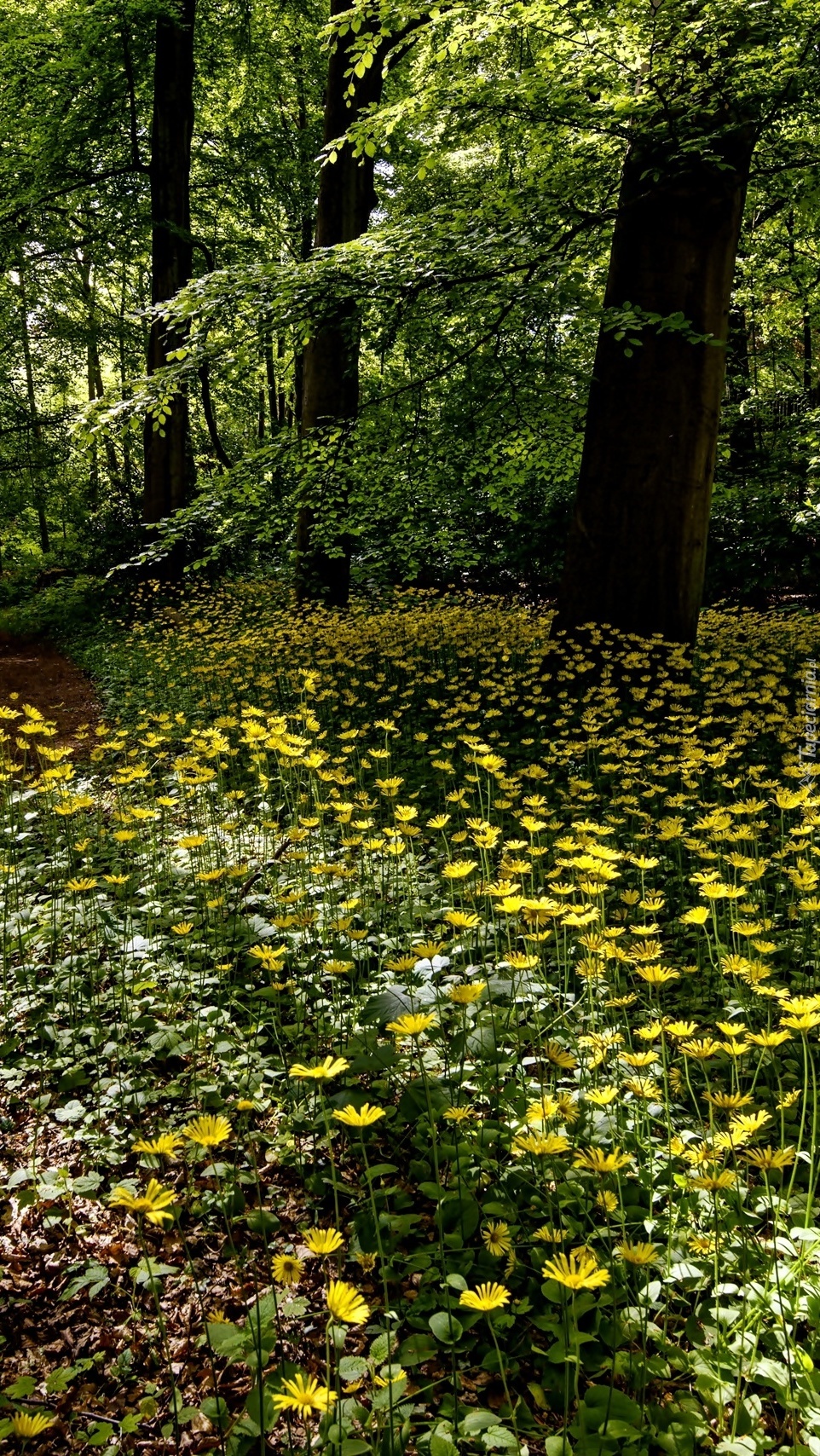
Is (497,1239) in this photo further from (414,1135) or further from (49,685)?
(49,685)

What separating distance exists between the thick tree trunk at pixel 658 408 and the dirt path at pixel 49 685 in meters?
4.15

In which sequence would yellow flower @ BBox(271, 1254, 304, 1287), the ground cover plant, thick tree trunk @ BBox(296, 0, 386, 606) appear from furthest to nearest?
thick tree trunk @ BBox(296, 0, 386, 606) < the ground cover plant < yellow flower @ BBox(271, 1254, 304, 1287)

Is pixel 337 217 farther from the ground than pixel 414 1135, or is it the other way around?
pixel 337 217

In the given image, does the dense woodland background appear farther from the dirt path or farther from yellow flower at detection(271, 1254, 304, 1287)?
yellow flower at detection(271, 1254, 304, 1287)

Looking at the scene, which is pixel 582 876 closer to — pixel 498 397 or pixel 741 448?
pixel 498 397

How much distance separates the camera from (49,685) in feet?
32.6

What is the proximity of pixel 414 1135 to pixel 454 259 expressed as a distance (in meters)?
4.84

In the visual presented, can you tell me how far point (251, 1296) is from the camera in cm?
181

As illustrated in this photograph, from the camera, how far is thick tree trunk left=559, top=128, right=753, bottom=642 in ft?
17.0

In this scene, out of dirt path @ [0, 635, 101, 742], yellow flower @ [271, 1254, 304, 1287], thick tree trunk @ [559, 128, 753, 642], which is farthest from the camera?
dirt path @ [0, 635, 101, 742]

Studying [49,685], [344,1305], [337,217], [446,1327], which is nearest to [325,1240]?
[344,1305]

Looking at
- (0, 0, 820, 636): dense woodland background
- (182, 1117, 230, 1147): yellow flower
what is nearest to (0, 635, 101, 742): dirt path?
(0, 0, 820, 636): dense woodland background

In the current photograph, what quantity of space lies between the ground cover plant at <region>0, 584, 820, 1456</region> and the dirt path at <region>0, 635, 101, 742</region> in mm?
3665

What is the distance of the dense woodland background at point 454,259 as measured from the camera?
180 inches
